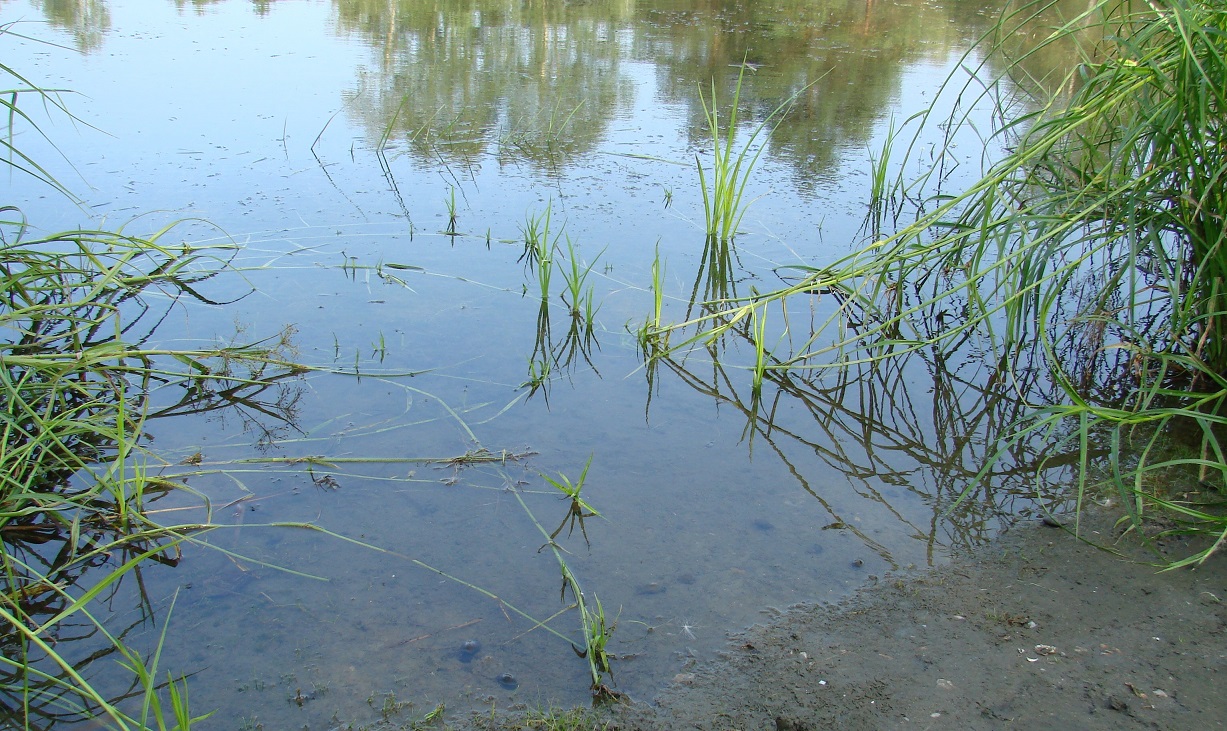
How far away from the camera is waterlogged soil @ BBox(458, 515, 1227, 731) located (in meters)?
1.62

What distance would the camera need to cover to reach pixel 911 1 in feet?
35.0

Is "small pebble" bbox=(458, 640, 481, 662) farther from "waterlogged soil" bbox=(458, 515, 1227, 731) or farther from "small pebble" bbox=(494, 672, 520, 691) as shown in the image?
"waterlogged soil" bbox=(458, 515, 1227, 731)

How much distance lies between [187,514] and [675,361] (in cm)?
160

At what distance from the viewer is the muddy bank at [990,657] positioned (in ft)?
5.31

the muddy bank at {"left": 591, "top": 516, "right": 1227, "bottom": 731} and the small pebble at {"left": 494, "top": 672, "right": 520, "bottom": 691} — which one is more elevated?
the muddy bank at {"left": 591, "top": 516, "right": 1227, "bottom": 731}

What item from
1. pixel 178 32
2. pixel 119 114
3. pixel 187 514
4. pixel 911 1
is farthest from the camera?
pixel 911 1

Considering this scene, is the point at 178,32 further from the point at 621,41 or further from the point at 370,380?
the point at 370,380

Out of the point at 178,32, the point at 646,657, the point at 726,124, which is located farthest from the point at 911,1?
the point at 646,657

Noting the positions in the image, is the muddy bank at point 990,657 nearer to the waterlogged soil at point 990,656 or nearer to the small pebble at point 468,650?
the waterlogged soil at point 990,656

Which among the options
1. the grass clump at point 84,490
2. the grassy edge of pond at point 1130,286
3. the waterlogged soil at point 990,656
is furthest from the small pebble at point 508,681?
the grassy edge of pond at point 1130,286

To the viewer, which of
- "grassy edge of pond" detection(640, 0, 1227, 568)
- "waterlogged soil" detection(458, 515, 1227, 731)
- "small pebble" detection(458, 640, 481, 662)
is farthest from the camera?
"grassy edge of pond" detection(640, 0, 1227, 568)

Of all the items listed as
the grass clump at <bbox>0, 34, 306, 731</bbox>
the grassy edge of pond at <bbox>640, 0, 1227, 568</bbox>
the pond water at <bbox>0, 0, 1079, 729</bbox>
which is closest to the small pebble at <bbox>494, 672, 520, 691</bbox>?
the pond water at <bbox>0, 0, 1079, 729</bbox>

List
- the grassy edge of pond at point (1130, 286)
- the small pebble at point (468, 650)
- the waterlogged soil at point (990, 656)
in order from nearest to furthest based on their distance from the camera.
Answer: the waterlogged soil at point (990, 656) → the small pebble at point (468, 650) → the grassy edge of pond at point (1130, 286)

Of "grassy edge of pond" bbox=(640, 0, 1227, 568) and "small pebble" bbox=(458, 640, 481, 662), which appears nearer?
"small pebble" bbox=(458, 640, 481, 662)
